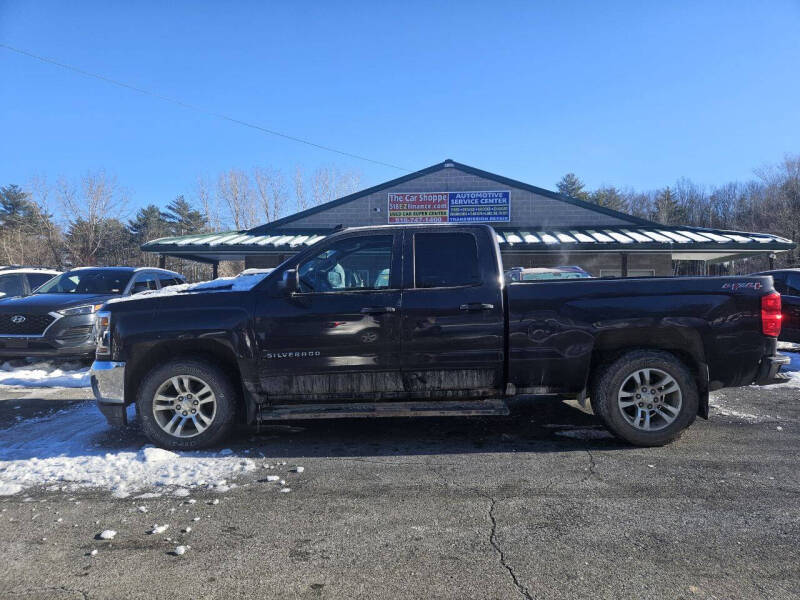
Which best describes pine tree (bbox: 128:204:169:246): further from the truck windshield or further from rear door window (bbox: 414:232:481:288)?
rear door window (bbox: 414:232:481:288)

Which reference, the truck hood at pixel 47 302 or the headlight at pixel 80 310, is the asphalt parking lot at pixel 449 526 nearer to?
the headlight at pixel 80 310

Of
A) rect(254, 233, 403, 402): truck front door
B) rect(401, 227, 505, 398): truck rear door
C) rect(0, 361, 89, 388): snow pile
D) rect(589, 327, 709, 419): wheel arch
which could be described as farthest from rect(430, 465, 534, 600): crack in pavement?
rect(0, 361, 89, 388): snow pile

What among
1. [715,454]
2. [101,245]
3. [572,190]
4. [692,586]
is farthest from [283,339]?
[572,190]

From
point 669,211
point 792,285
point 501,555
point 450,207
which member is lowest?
point 501,555

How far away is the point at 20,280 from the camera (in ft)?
38.1

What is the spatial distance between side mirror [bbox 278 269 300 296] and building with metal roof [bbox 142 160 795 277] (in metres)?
10.8

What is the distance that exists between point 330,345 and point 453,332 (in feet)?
3.60

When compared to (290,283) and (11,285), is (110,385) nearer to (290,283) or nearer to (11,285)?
(290,283)

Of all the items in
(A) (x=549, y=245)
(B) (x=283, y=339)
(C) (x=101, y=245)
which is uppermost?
(C) (x=101, y=245)

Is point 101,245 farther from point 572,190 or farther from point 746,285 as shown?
point 572,190

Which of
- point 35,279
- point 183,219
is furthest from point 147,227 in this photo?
point 35,279

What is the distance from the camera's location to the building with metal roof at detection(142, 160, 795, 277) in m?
15.3

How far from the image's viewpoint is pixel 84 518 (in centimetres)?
322

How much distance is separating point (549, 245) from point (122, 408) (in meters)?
11.8
